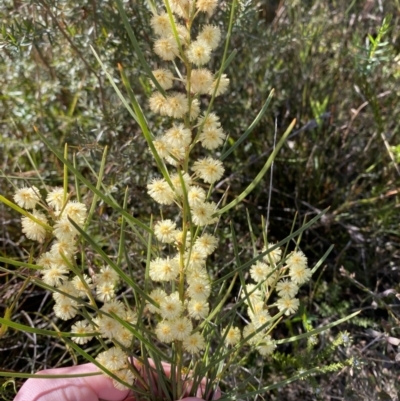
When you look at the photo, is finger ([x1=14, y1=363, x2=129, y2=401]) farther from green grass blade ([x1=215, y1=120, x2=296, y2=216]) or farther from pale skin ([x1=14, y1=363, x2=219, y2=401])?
green grass blade ([x1=215, y1=120, x2=296, y2=216])

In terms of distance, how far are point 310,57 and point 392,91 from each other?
245 mm

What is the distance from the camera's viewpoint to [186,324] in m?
0.62

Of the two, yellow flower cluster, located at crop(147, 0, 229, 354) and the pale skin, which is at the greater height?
yellow flower cluster, located at crop(147, 0, 229, 354)

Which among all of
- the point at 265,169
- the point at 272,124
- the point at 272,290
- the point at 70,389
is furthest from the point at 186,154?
the point at 272,124

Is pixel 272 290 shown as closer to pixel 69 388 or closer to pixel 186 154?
pixel 186 154

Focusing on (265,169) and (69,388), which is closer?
(265,169)

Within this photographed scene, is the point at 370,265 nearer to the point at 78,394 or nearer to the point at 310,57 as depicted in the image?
the point at 310,57

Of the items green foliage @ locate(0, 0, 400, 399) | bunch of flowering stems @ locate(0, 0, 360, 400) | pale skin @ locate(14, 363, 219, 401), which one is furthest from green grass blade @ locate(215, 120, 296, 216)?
green foliage @ locate(0, 0, 400, 399)

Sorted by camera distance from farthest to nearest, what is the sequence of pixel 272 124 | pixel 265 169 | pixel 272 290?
pixel 272 124
pixel 272 290
pixel 265 169

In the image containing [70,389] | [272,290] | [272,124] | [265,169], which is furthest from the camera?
[272,124]

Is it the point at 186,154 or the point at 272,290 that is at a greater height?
the point at 186,154

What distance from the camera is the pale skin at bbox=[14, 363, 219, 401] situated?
30.7 inches

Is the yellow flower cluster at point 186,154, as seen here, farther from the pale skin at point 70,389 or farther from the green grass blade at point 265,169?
the pale skin at point 70,389

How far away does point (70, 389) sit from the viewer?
31.3 inches
